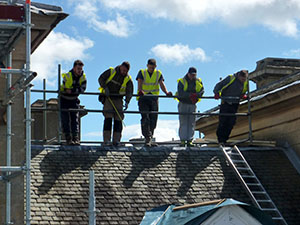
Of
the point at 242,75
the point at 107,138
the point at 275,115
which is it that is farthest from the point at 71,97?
the point at 275,115

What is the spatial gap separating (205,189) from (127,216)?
80.9 inches

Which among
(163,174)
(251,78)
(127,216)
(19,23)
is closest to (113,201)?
(127,216)

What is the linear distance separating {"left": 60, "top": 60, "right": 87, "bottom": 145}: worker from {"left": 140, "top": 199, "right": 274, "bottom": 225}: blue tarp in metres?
2.97

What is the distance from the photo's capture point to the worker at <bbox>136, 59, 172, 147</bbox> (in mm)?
17766

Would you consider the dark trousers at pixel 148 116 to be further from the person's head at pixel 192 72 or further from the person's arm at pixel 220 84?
the person's arm at pixel 220 84

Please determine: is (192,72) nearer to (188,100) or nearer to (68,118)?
(188,100)

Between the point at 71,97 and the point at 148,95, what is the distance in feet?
5.89

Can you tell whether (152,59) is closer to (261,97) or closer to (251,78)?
(261,97)

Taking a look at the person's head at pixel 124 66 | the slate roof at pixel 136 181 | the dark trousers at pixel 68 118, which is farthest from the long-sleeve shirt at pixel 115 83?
the slate roof at pixel 136 181

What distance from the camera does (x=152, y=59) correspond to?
1762 centimetres

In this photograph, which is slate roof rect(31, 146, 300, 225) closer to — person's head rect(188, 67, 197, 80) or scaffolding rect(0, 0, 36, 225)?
person's head rect(188, 67, 197, 80)

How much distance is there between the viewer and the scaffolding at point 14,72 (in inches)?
480

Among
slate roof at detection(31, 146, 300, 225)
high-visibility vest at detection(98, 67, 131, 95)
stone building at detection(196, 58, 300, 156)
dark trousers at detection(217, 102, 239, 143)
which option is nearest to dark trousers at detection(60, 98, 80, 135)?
slate roof at detection(31, 146, 300, 225)

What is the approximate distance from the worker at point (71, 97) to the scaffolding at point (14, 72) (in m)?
3.46
